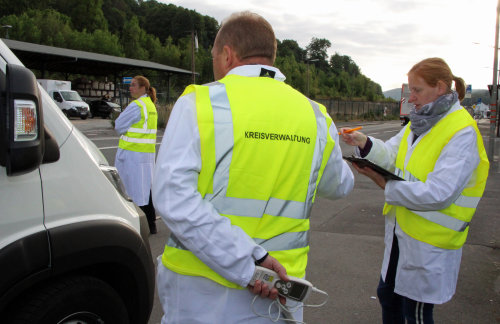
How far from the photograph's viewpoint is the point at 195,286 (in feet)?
5.51

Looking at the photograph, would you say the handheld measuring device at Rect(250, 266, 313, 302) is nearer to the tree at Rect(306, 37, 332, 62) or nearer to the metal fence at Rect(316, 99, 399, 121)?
the metal fence at Rect(316, 99, 399, 121)

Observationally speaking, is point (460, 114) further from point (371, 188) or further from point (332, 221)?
point (371, 188)

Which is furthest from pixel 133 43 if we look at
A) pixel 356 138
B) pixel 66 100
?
pixel 356 138

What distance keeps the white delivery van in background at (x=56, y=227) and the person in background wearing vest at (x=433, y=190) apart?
1366 millimetres

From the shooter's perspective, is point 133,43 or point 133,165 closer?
point 133,165

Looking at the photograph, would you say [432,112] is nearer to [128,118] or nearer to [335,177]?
[335,177]

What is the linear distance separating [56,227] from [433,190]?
1835 millimetres

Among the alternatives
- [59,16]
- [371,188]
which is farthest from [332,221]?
[59,16]

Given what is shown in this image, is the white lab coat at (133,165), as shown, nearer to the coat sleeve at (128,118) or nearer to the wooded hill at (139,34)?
the coat sleeve at (128,118)

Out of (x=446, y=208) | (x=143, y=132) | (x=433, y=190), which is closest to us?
(x=433, y=190)

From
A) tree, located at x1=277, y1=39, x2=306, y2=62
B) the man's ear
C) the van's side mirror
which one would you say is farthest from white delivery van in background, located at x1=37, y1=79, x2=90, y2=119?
tree, located at x1=277, y1=39, x2=306, y2=62

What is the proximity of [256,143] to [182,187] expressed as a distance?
1.01 ft

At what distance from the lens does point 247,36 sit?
1776 mm

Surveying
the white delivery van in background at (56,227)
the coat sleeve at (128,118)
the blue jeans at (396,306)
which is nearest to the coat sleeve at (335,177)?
the blue jeans at (396,306)
